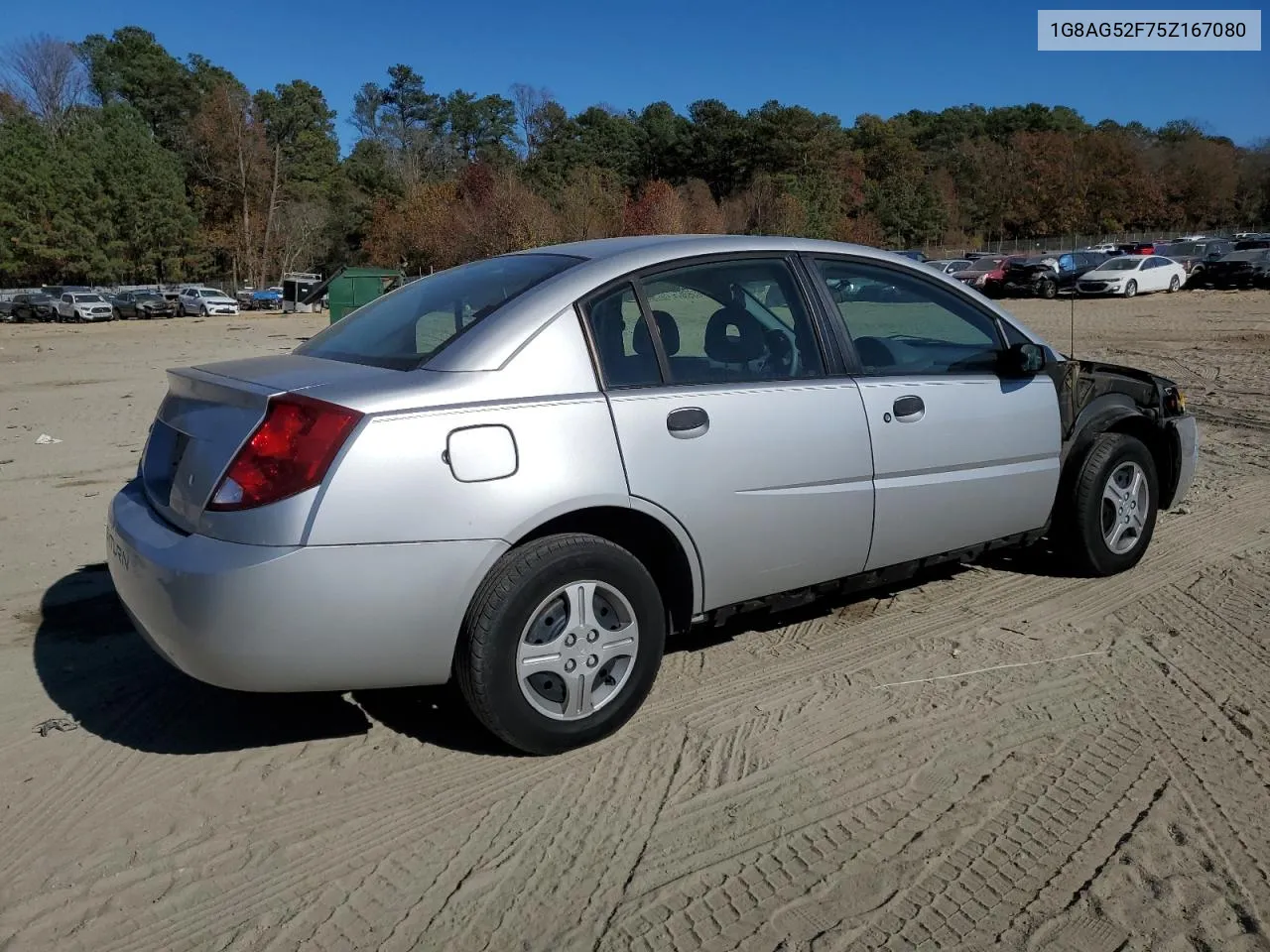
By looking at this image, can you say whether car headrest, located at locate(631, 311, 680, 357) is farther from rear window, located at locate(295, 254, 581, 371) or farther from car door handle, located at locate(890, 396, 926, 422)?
car door handle, located at locate(890, 396, 926, 422)

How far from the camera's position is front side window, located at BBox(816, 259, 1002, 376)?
432 centimetres

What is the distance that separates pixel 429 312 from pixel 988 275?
39.1 meters

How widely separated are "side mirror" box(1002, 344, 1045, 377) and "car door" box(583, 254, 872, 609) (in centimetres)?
92

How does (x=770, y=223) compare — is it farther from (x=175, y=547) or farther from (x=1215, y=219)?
(x=1215, y=219)

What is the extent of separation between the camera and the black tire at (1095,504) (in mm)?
5012

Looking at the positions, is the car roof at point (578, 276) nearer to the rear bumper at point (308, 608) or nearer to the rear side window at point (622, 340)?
the rear side window at point (622, 340)

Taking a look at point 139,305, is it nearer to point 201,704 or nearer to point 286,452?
point 201,704

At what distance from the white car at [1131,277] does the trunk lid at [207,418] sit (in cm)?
3586

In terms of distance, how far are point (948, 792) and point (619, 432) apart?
1.51 meters

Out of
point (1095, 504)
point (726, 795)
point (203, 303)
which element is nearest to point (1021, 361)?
point (1095, 504)

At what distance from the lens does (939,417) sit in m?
4.36

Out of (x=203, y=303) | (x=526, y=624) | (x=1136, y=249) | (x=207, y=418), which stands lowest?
(x=526, y=624)

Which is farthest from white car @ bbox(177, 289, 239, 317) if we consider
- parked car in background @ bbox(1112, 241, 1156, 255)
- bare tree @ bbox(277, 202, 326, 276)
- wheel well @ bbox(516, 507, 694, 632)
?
wheel well @ bbox(516, 507, 694, 632)

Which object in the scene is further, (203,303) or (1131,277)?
(203,303)
